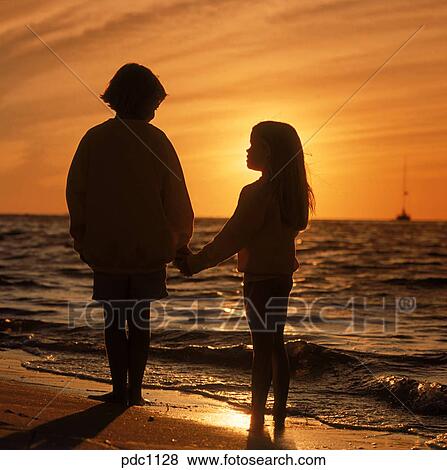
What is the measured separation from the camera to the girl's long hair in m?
4.30

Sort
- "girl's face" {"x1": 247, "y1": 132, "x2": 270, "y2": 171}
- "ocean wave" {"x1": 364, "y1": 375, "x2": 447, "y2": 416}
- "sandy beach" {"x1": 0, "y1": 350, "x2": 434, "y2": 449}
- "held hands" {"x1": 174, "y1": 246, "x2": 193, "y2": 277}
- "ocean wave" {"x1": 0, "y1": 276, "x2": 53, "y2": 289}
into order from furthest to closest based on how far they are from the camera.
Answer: "ocean wave" {"x1": 0, "y1": 276, "x2": 53, "y2": 289} < "ocean wave" {"x1": 364, "y1": 375, "x2": 447, "y2": 416} < "held hands" {"x1": 174, "y1": 246, "x2": 193, "y2": 277} < "girl's face" {"x1": 247, "y1": 132, "x2": 270, "y2": 171} < "sandy beach" {"x1": 0, "y1": 350, "x2": 434, "y2": 449}

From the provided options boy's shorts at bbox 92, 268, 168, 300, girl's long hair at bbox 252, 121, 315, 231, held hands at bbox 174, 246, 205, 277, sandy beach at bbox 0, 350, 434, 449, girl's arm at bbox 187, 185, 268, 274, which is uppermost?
girl's long hair at bbox 252, 121, 315, 231

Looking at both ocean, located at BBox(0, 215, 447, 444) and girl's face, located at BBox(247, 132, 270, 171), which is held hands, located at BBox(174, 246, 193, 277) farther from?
ocean, located at BBox(0, 215, 447, 444)

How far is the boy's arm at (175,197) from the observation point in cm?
449

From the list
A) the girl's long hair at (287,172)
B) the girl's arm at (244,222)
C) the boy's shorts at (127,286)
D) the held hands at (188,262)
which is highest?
the girl's long hair at (287,172)

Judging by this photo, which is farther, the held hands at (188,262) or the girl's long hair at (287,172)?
the held hands at (188,262)

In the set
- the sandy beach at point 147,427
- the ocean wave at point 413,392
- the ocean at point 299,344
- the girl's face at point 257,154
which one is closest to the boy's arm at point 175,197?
the girl's face at point 257,154

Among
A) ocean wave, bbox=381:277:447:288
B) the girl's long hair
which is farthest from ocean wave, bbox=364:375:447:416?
ocean wave, bbox=381:277:447:288

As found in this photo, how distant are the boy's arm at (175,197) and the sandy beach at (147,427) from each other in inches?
40.6

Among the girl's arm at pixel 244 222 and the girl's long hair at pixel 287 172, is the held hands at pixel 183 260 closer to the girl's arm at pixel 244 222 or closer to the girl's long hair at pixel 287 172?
the girl's arm at pixel 244 222

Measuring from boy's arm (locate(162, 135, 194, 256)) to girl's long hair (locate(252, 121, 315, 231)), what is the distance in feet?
1.60

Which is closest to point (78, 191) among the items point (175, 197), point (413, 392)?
point (175, 197)

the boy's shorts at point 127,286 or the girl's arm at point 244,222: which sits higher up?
the girl's arm at point 244,222

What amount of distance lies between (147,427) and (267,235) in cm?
117
